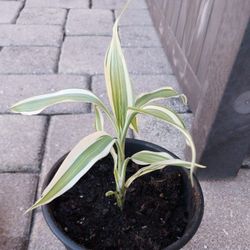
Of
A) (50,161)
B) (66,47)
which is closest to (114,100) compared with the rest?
(50,161)

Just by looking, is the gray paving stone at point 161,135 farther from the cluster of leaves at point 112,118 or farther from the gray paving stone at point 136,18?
the gray paving stone at point 136,18

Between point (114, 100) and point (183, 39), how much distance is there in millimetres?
1139

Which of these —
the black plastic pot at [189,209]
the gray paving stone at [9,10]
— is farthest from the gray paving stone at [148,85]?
the gray paving stone at [9,10]

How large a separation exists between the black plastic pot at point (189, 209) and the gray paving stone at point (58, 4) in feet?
6.45

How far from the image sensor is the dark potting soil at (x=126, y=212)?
91cm

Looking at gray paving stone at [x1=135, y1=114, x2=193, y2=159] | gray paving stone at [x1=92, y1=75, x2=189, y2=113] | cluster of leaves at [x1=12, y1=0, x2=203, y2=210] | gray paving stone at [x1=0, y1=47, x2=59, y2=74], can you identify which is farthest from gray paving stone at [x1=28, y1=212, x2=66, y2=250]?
gray paving stone at [x1=0, y1=47, x2=59, y2=74]

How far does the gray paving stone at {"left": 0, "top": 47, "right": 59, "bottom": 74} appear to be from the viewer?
1960mm

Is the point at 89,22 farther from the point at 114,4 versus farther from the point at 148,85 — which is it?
the point at 148,85

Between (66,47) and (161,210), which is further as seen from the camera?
(66,47)

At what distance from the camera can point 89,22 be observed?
2.50m

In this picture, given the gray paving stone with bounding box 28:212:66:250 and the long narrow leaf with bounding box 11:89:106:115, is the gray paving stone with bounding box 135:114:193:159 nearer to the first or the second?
the gray paving stone with bounding box 28:212:66:250

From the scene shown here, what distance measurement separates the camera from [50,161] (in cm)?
142

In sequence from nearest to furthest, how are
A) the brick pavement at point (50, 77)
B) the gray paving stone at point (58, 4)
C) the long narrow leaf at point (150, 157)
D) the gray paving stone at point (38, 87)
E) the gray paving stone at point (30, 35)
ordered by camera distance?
the long narrow leaf at point (150, 157) < the brick pavement at point (50, 77) < the gray paving stone at point (38, 87) < the gray paving stone at point (30, 35) < the gray paving stone at point (58, 4)

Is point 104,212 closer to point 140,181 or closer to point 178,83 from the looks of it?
point 140,181
